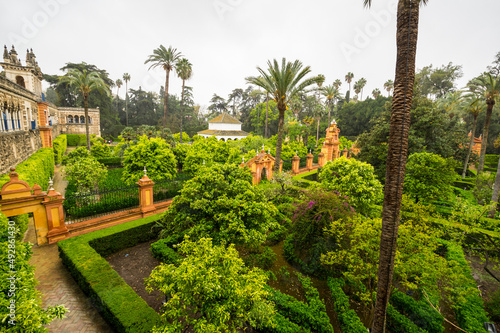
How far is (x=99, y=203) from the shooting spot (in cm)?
1291

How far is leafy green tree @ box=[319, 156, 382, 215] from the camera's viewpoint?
1223 cm

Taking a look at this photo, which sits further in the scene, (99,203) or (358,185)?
(99,203)

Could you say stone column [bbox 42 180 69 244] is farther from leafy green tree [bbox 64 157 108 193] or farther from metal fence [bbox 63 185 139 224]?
leafy green tree [bbox 64 157 108 193]

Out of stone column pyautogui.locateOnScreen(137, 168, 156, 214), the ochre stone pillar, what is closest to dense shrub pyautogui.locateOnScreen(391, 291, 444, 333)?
stone column pyautogui.locateOnScreen(137, 168, 156, 214)

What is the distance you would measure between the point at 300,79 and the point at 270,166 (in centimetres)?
1010

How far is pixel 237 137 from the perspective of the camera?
5225 cm

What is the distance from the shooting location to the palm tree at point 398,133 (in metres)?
4.93

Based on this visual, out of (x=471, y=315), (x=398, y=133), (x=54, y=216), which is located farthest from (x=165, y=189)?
(x=471, y=315)

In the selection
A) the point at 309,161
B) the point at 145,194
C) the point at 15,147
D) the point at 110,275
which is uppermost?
the point at 15,147

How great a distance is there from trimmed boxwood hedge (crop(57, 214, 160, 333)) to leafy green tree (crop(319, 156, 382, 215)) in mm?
10521

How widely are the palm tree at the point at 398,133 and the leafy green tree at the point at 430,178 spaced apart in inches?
Answer: 457

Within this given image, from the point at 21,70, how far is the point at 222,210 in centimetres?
3873

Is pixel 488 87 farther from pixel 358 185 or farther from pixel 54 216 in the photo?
pixel 54 216

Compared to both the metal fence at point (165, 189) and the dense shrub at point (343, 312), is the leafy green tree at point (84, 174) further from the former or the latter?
the dense shrub at point (343, 312)
